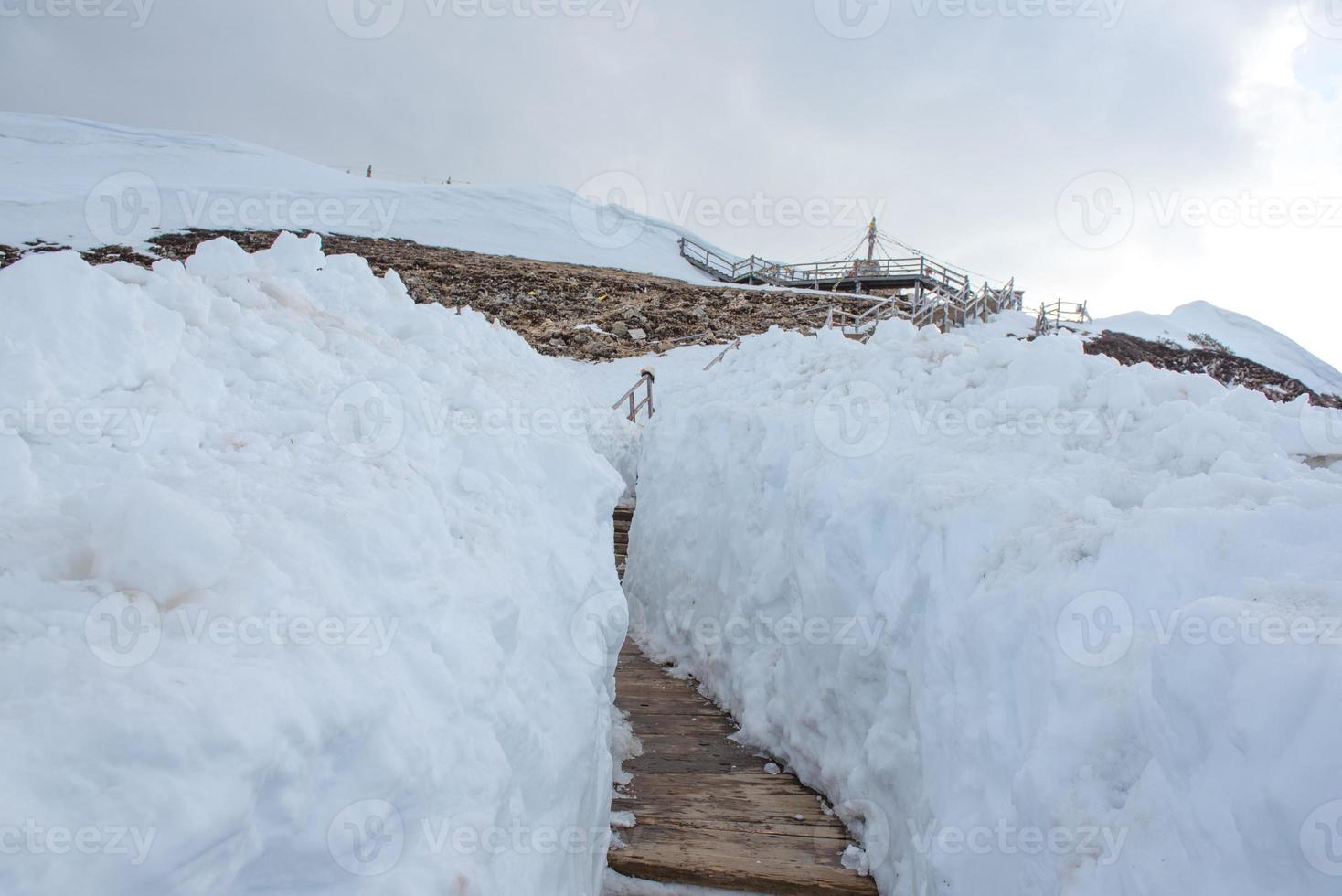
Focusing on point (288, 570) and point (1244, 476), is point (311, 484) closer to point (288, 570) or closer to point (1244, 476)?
point (288, 570)

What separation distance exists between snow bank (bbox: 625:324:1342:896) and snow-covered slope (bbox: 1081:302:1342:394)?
2858 cm

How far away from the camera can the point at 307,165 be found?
126ft

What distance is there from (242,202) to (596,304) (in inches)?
638

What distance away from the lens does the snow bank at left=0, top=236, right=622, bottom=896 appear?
1.50 meters

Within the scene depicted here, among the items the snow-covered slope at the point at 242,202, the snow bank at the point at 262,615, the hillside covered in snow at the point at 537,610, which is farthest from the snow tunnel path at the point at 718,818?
the snow-covered slope at the point at 242,202

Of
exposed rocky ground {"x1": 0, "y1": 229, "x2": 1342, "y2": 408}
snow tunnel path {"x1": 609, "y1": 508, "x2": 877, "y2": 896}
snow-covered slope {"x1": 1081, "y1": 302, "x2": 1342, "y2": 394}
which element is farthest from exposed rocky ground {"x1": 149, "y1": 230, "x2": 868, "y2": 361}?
snow-covered slope {"x1": 1081, "y1": 302, "x2": 1342, "y2": 394}

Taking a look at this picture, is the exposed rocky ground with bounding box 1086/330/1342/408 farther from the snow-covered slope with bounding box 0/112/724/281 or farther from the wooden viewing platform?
the snow-covered slope with bounding box 0/112/724/281

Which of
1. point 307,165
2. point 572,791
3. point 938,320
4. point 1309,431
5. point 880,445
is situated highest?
point 307,165

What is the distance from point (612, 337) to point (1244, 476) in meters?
16.9

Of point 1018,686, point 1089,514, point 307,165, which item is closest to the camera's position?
point 1018,686

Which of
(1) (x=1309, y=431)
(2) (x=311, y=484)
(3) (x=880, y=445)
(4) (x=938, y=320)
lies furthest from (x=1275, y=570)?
A: (4) (x=938, y=320)

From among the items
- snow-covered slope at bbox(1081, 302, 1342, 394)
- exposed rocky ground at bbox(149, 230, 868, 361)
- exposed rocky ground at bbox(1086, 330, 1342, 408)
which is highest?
snow-covered slope at bbox(1081, 302, 1342, 394)

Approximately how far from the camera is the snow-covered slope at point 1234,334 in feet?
96.5

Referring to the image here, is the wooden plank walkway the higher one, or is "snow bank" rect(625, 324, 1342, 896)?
"snow bank" rect(625, 324, 1342, 896)
